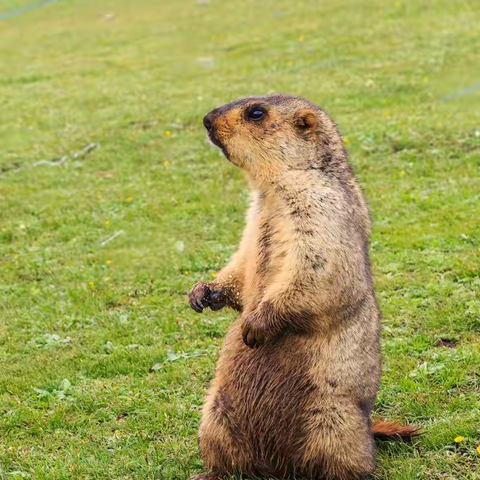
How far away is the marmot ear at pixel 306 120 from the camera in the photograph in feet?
15.6

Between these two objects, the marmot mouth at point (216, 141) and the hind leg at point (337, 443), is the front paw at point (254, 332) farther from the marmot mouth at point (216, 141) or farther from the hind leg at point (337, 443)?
the marmot mouth at point (216, 141)

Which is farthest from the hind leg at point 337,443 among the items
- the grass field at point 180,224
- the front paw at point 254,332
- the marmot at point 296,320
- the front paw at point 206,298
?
the front paw at point 206,298

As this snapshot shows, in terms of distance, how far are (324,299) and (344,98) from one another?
10.2 metres

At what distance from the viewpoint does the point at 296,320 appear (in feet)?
14.2

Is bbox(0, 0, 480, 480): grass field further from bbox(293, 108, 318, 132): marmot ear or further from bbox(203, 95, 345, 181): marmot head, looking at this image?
bbox(293, 108, 318, 132): marmot ear

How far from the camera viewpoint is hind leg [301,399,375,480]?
433 centimetres

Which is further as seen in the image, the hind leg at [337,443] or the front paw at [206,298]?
the front paw at [206,298]

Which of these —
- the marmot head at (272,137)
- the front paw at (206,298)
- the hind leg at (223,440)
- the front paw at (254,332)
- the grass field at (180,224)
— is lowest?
the grass field at (180,224)

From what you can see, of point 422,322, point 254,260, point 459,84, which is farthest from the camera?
point 459,84

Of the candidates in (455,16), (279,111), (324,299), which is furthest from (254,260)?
(455,16)

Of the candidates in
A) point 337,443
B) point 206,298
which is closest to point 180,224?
point 206,298

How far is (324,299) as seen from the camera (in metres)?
4.31

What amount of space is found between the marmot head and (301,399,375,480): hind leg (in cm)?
127

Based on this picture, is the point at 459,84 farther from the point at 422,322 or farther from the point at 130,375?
the point at 130,375
